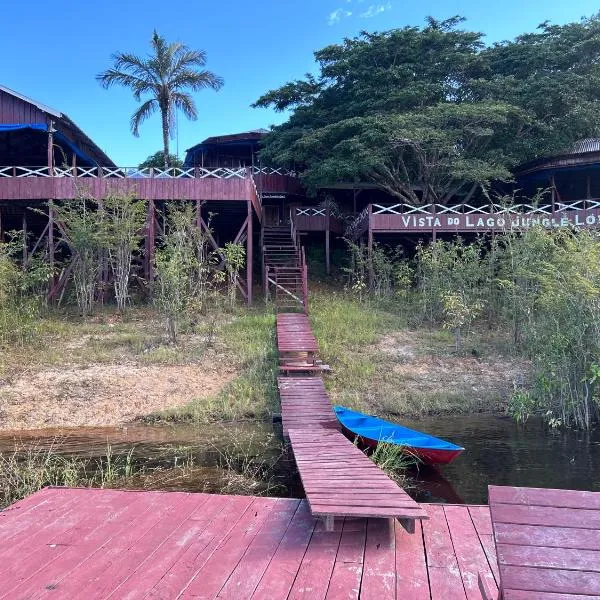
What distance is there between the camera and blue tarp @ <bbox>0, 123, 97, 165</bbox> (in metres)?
18.9

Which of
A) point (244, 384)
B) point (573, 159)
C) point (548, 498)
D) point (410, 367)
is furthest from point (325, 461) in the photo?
point (573, 159)

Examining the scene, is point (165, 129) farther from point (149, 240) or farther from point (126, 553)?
point (126, 553)

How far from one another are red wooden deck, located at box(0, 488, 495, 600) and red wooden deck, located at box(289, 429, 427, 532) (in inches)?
6.1

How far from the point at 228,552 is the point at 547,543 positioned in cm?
243

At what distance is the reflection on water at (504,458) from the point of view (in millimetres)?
7289

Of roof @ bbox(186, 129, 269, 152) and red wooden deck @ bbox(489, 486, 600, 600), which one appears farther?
roof @ bbox(186, 129, 269, 152)

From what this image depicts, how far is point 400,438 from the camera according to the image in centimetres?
823

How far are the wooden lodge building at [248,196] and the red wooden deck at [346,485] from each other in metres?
10.4

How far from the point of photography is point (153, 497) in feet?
17.4

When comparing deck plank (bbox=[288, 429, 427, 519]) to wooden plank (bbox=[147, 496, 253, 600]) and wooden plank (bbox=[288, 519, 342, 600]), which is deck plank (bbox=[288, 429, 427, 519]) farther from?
wooden plank (bbox=[147, 496, 253, 600])

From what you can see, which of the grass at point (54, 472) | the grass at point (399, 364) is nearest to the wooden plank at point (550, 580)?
the grass at point (54, 472)

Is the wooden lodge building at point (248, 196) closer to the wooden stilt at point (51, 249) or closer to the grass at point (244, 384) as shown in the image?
the wooden stilt at point (51, 249)

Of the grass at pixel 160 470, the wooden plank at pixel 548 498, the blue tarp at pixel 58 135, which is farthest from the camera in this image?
the blue tarp at pixel 58 135

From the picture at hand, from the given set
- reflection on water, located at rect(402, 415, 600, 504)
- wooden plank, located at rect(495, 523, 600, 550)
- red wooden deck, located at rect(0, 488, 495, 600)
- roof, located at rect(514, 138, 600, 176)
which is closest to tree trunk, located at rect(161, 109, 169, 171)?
roof, located at rect(514, 138, 600, 176)
